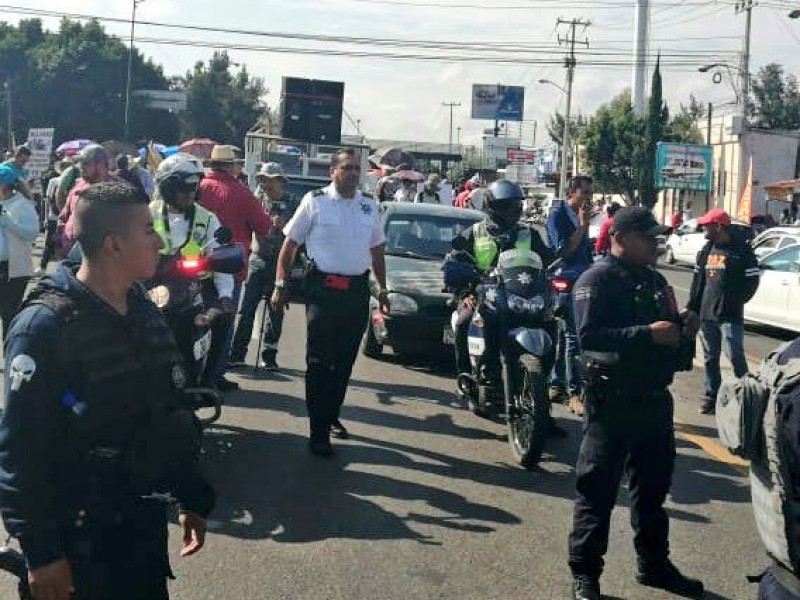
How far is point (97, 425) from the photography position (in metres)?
2.62

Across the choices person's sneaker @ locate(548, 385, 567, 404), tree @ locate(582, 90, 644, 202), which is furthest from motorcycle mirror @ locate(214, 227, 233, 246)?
tree @ locate(582, 90, 644, 202)

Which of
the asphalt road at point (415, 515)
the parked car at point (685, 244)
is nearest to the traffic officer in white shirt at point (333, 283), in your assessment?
the asphalt road at point (415, 515)

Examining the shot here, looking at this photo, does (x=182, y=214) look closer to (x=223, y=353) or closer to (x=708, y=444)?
(x=223, y=353)

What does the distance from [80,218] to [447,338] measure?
5523 millimetres

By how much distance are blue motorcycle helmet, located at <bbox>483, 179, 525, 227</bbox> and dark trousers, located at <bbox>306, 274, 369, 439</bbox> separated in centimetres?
118

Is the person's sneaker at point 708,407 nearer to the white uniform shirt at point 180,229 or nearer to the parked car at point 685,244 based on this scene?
the white uniform shirt at point 180,229

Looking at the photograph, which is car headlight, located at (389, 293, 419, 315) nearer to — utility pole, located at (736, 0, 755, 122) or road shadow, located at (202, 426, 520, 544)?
road shadow, located at (202, 426, 520, 544)

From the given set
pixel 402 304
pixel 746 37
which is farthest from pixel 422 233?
pixel 746 37

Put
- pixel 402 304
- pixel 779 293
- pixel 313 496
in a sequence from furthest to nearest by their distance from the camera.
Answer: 1. pixel 779 293
2. pixel 402 304
3. pixel 313 496

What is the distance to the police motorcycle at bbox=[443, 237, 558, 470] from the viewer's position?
6398 millimetres

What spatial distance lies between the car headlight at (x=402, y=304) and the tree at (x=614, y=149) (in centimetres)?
5162

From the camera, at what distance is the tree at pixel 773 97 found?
81.4m

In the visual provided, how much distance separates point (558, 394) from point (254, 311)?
2.91 m

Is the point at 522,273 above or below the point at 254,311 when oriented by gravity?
above
